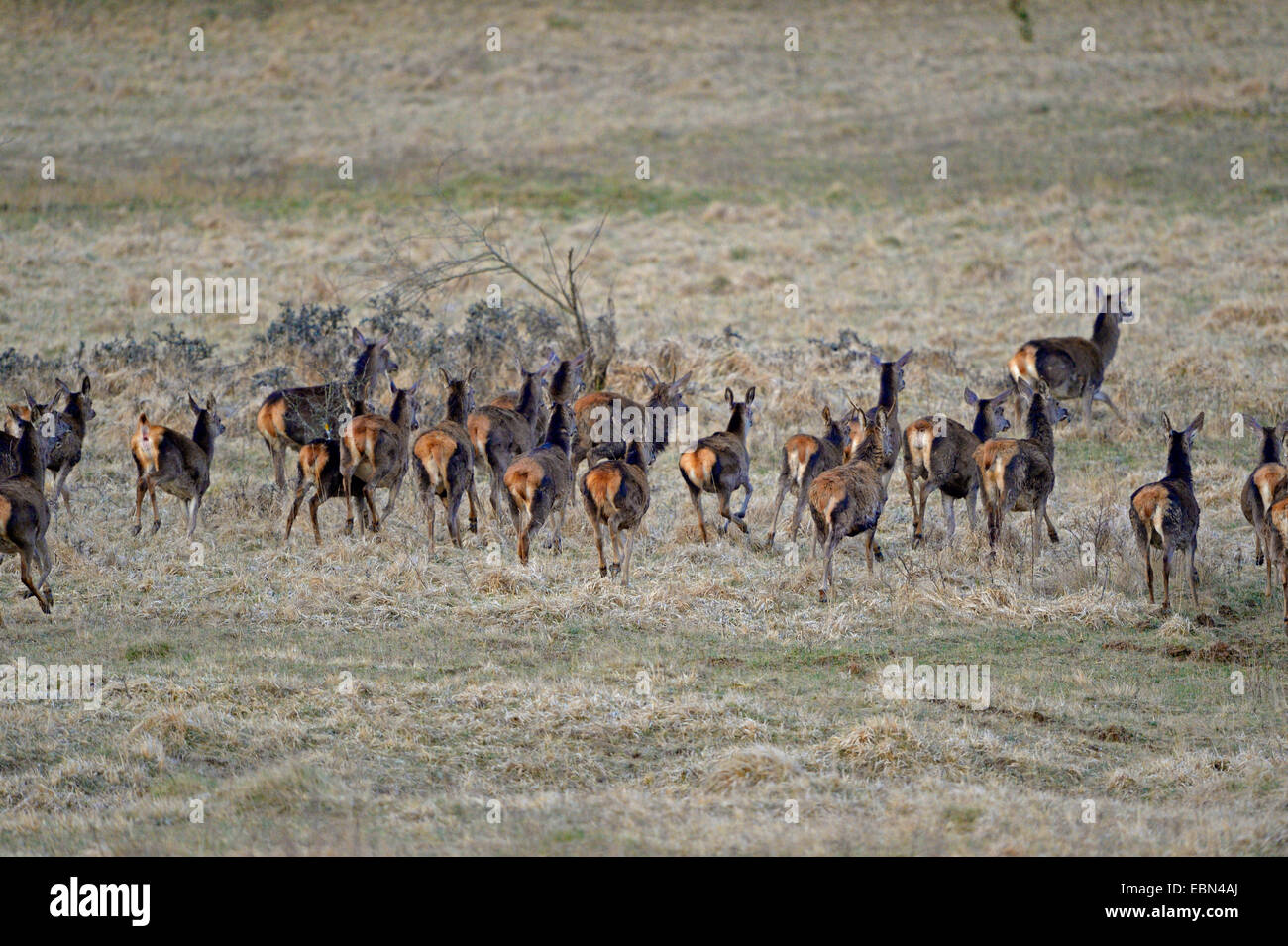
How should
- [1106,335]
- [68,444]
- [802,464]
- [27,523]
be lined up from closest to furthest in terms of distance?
[27,523] → [802,464] → [68,444] → [1106,335]

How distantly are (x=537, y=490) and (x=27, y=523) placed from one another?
→ 15.0ft

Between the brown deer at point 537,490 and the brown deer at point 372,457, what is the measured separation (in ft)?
4.35

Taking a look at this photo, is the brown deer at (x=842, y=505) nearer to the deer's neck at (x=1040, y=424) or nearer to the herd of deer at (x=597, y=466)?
the herd of deer at (x=597, y=466)

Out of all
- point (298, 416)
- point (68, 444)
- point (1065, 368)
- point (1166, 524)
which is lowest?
point (1166, 524)

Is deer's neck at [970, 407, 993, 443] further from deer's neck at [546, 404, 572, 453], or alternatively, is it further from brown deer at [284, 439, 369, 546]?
brown deer at [284, 439, 369, 546]

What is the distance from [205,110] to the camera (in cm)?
4825

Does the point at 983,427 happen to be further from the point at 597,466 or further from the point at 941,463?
the point at 597,466

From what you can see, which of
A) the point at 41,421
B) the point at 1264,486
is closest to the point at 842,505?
the point at 1264,486

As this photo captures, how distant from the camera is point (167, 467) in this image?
595 inches

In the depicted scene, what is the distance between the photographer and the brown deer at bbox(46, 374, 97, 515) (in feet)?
51.1

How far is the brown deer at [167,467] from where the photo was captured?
1505cm

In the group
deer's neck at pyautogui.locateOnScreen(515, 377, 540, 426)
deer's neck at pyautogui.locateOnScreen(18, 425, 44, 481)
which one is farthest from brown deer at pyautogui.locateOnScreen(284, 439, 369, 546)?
deer's neck at pyautogui.locateOnScreen(18, 425, 44, 481)

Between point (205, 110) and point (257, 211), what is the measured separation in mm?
14328

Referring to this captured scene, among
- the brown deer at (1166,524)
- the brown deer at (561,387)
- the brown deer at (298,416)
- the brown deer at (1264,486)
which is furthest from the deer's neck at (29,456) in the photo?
the brown deer at (1264,486)
